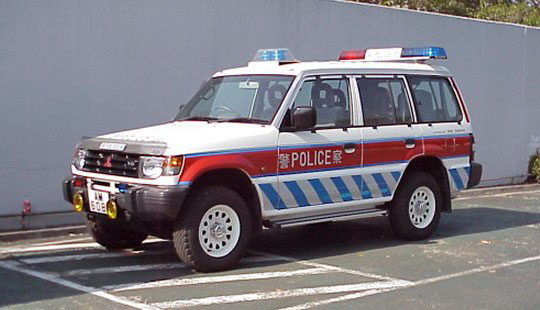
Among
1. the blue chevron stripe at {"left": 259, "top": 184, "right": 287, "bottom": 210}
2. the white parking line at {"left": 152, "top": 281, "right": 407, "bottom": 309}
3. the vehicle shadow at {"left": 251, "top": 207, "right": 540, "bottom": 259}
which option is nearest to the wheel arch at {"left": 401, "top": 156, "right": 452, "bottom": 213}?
the vehicle shadow at {"left": 251, "top": 207, "right": 540, "bottom": 259}

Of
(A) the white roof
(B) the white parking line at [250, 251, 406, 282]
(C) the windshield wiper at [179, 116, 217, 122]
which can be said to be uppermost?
(A) the white roof

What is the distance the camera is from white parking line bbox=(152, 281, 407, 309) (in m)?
6.65

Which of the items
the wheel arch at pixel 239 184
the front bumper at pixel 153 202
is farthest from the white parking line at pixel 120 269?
the wheel arch at pixel 239 184

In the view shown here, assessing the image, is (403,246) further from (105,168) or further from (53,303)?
(53,303)

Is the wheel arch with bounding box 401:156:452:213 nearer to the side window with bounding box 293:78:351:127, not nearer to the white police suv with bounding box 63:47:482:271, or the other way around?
the white police suv with bounding box 63:47:482:271

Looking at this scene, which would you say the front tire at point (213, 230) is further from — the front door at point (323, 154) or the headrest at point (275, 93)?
the headrest at point (275, 93)

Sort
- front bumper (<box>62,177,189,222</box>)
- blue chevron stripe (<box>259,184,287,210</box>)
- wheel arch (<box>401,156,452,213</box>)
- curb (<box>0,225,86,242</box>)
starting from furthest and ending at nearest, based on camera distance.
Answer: wheel arch (<box>401,156,452,213</box>) < curb (<box>0,225,86,242</box>) < blue chevron stripe (<box>259,184,287,210</box>) < front bumper (<box>62,177,189,222</box>)

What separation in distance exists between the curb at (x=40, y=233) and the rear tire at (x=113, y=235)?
1.22 meters

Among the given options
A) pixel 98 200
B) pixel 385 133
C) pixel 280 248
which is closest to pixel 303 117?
pixel 385 133

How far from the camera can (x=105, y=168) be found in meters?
7.88

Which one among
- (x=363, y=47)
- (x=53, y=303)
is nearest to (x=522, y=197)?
(x=363, y=47)

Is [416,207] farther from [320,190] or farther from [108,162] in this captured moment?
[108,162]

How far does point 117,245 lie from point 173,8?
3.81 meters

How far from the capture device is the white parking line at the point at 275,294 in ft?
21.8
